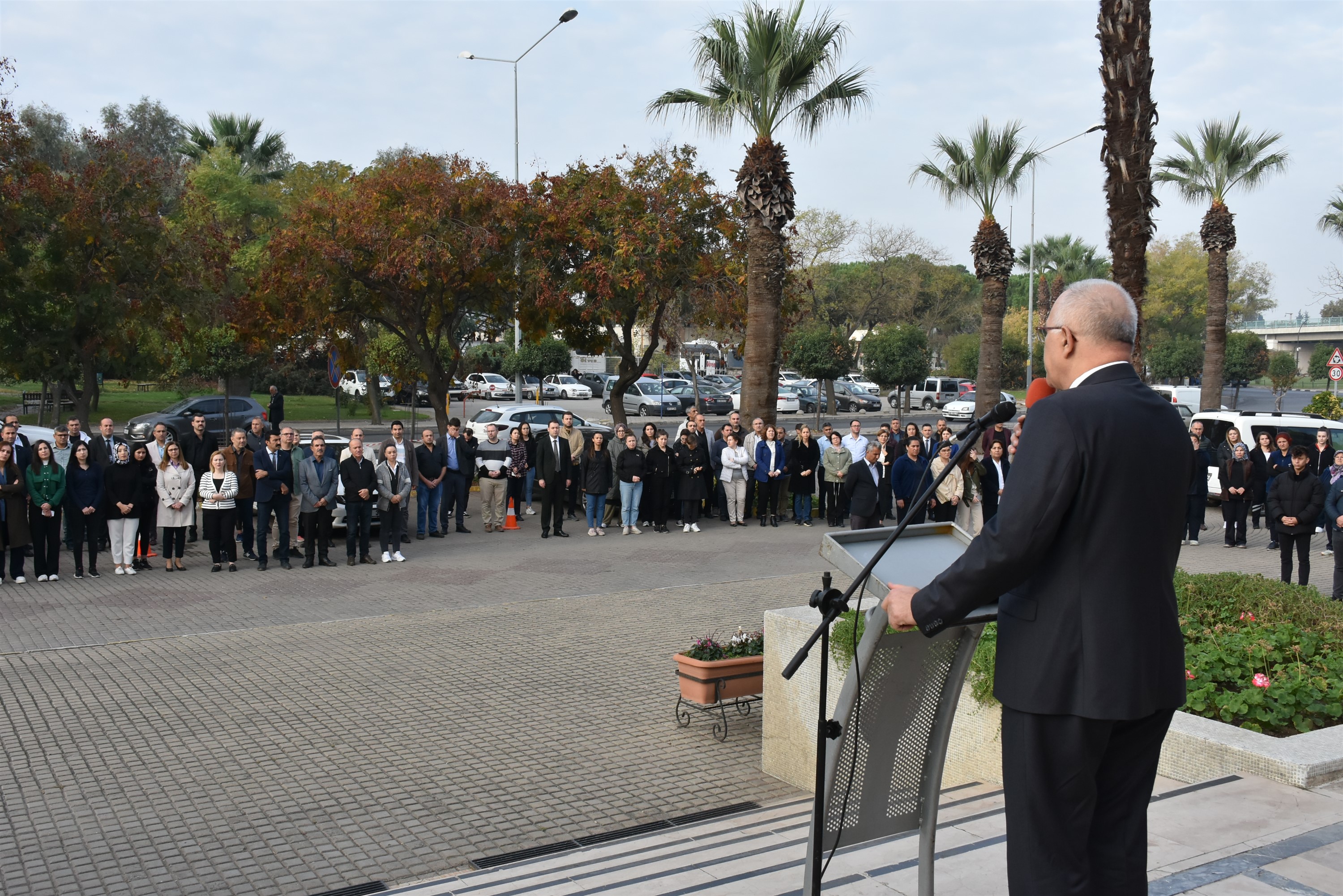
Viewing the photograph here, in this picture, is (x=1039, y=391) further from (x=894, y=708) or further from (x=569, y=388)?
(x=569, y=388)

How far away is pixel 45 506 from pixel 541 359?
108ft

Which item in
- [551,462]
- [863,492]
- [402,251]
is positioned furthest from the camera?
[402,251]

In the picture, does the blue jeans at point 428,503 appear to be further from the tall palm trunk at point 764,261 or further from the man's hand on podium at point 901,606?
the man's hand on podium at point 901,606

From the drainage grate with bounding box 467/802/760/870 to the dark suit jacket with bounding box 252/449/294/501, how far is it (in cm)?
1040

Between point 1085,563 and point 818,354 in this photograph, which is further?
point 818,354

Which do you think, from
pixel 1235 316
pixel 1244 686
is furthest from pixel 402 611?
pixel 1235 316

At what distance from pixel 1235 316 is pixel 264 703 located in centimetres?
10258

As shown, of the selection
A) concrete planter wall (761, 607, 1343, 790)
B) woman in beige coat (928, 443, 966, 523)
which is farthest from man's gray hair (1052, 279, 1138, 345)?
woman in beige coat (928, 443, 966, 523)

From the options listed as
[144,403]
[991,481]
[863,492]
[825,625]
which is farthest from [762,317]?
[144,403]

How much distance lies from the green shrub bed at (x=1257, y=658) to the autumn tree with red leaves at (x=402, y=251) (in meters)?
14.9

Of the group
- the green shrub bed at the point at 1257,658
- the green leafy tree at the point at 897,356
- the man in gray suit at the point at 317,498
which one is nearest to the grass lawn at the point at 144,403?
the green leafy tree at the point at 897,356

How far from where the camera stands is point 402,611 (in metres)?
12.2

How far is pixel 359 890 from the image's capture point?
5.36 meters

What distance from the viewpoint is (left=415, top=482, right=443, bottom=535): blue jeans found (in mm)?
18094
